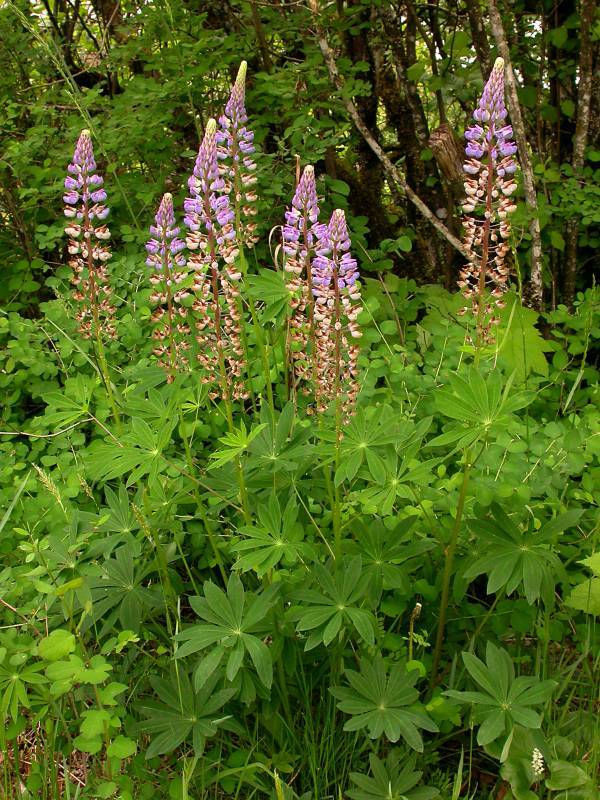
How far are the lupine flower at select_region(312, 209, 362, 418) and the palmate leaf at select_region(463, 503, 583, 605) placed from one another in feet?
1.72

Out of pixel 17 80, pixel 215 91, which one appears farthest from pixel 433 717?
pixel 17 80

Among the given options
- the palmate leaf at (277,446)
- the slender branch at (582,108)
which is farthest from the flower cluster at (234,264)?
the slender branch at (582,108)

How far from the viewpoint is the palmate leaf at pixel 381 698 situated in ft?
6.16

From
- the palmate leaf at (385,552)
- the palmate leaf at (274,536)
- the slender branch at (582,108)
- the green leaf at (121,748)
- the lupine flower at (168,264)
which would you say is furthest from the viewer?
the slender branch at (582,108)

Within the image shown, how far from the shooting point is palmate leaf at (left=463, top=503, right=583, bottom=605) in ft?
6.23

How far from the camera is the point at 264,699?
210 centimetres

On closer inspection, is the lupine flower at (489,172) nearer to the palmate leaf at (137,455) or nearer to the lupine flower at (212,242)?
the lupine flower at (212,242)

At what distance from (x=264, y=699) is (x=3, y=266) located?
373 centimetres

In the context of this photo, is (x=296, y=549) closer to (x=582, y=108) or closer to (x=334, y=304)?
(x=334, y=304)

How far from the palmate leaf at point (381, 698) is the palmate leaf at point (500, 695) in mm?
117

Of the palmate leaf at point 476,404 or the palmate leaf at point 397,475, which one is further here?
the palmate leaf at point 397,475

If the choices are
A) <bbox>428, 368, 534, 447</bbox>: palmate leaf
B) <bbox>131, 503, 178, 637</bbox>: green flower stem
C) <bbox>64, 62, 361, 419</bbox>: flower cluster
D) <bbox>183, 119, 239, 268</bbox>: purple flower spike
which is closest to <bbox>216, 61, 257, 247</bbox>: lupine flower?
<bbox>64, 62, 361, 419</bbox>: flower cluster

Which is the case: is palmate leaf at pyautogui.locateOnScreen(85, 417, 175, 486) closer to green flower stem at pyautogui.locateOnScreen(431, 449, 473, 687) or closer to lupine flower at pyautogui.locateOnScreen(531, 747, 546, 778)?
green flower stem at pyautogui.locateOnScreen(431, 449, 473, 687)

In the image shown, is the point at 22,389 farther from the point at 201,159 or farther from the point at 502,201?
the point at 502,201
